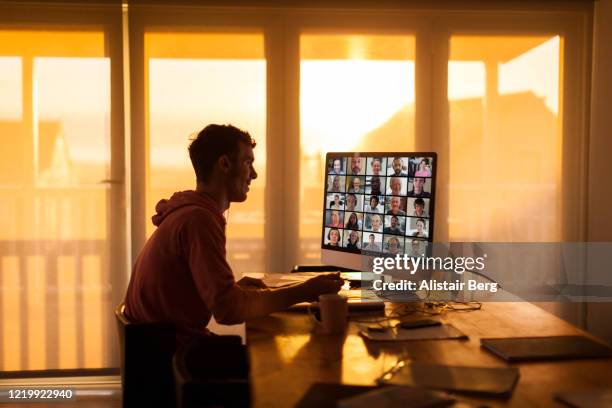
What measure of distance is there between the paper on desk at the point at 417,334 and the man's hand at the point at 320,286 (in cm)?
28

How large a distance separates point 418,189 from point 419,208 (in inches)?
2.7

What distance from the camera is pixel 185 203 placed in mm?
2115

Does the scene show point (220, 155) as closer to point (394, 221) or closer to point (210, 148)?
point (210, 148)

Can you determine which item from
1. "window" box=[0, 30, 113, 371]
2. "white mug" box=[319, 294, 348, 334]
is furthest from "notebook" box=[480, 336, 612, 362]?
"window" box=[0, 30, 113, 371]

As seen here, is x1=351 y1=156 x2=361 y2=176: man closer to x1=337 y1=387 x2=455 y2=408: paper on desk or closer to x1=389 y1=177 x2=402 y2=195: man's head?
x1=389 y1=177 x2=402 y2=195: man's head

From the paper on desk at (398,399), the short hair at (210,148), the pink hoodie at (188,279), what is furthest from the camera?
the short hair at (210,148)

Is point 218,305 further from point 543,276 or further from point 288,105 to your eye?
point 543,276

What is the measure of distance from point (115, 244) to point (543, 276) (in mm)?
2678

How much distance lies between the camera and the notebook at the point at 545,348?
163 centimetres

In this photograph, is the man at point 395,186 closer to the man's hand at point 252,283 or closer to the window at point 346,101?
the man's hand at point 252,283

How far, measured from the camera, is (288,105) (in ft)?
13.3

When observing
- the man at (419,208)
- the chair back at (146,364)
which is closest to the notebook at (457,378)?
the chair back at (146,364)

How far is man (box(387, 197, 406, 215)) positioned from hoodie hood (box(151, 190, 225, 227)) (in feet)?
2.07

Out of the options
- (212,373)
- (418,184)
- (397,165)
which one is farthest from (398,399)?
(397,165)
